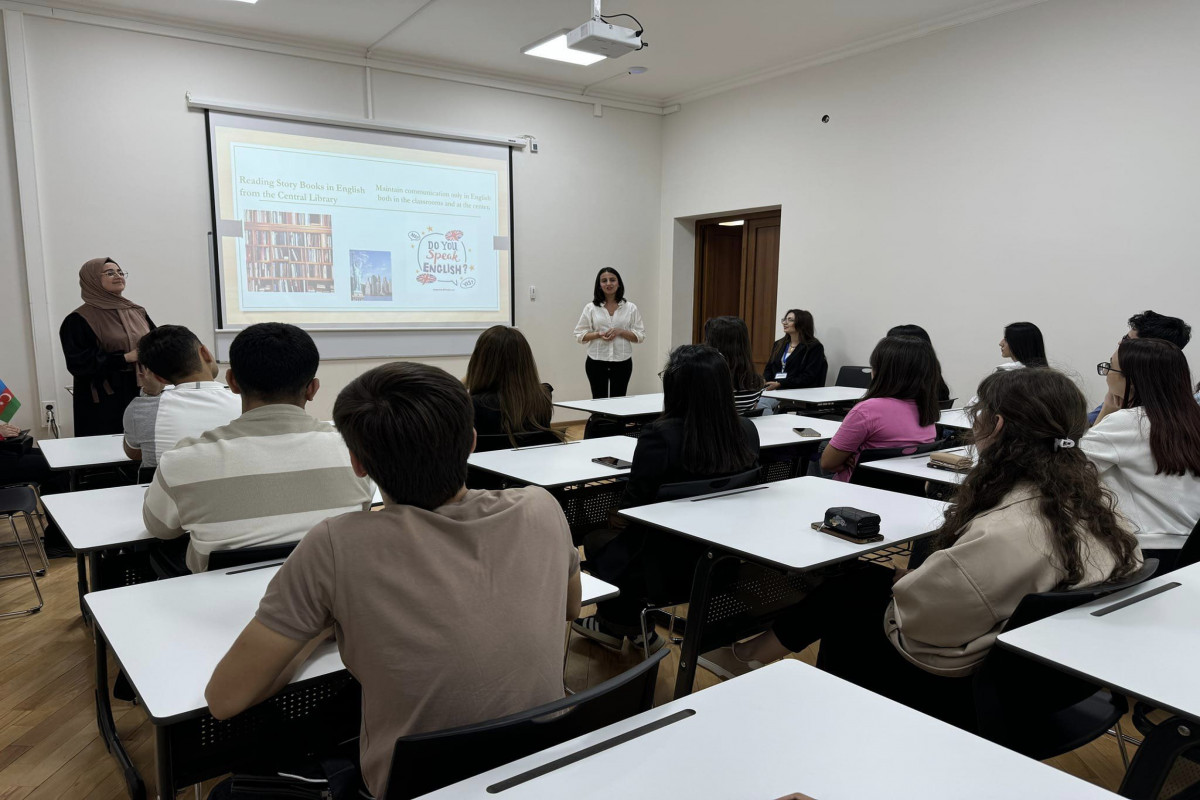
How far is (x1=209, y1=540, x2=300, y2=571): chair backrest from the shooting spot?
1.66 meters

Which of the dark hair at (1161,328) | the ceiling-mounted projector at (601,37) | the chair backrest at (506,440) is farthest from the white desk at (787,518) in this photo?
the ceiling-mounted projector at (601,37)

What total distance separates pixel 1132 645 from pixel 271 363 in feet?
6.19

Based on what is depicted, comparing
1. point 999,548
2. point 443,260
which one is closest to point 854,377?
point 443,260

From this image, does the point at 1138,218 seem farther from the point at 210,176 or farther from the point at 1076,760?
the point at 210,176

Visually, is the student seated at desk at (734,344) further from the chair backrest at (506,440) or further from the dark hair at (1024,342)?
the dark hair at (1024,342)

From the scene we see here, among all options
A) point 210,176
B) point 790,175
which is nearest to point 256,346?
point 210,176

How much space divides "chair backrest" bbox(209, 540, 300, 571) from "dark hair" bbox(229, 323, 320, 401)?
0.36m

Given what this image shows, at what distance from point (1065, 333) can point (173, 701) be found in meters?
5.55

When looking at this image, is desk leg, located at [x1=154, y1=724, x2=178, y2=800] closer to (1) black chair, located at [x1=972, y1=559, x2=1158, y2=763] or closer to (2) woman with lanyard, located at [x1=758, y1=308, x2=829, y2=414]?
(1) black chair, located at [x1=972, y1=559, x2=1158, y2=763]

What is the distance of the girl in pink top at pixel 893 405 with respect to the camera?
293 cm

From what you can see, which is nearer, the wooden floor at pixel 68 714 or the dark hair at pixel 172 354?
the wooden floor at pixel 68 714

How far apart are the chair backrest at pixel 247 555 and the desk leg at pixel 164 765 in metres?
0.45

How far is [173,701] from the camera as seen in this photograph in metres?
1.14

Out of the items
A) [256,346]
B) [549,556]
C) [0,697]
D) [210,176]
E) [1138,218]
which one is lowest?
[0,697]
